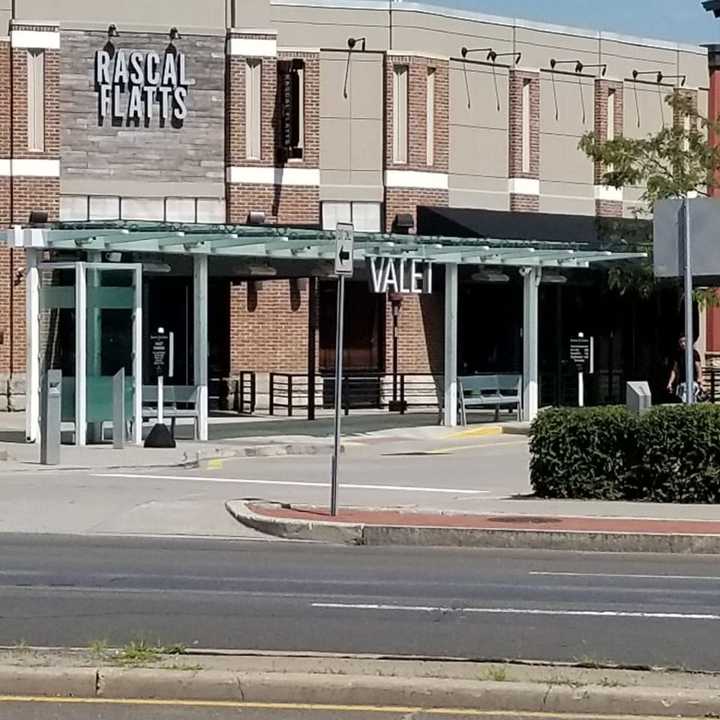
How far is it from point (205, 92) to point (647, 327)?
1317 centimetres

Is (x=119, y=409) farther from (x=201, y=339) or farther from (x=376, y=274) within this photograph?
(x=376, y=274)

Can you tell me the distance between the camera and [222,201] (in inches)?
1355

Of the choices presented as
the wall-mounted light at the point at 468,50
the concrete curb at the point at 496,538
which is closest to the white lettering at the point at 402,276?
the wall-mounted light at the point at 468,50

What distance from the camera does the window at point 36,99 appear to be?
33.3 meters

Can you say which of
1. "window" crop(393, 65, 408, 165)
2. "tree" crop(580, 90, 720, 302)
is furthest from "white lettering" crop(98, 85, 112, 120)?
"tree" crop(580, 90, 720, 302)

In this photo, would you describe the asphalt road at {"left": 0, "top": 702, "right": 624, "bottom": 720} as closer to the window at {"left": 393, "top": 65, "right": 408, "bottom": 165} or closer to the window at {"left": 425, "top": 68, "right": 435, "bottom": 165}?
the window at {"left": 393, "top": 65, "right": 408, "bottom": 165}

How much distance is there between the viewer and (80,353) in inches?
990

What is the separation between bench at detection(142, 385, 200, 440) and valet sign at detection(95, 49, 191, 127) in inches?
350

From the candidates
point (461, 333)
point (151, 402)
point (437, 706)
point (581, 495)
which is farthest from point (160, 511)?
point (461, 333)

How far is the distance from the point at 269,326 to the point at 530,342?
701 cm

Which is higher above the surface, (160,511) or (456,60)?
(456,60)

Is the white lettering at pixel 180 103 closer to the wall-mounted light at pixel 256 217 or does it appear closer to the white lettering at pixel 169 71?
the white lettering at pixel 169 71

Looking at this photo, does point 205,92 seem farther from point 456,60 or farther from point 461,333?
point 461,333

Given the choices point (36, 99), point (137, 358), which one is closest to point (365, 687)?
point (137, 358)
